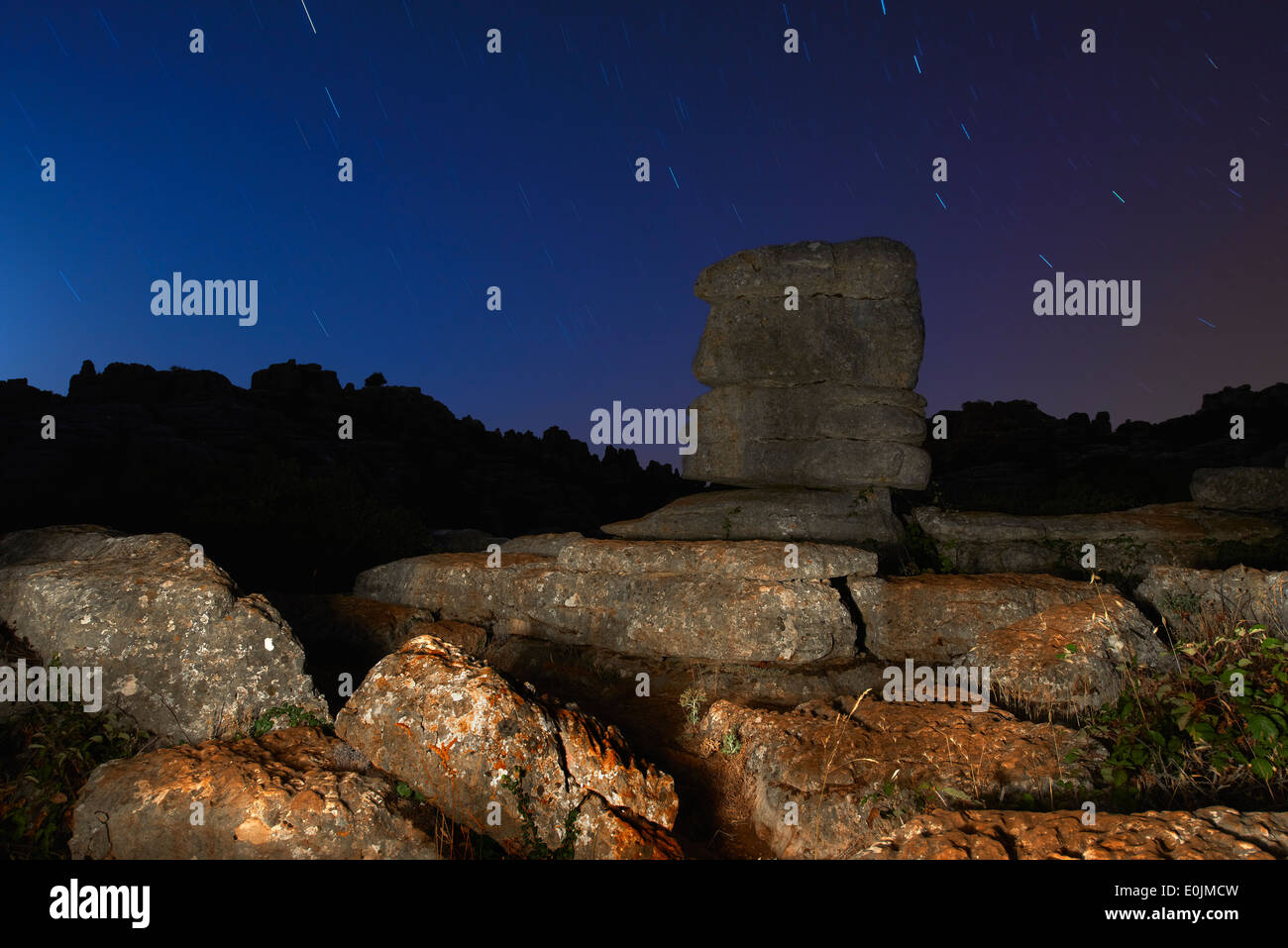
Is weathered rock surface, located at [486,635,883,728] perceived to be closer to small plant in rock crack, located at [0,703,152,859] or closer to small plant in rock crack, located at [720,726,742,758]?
small plant in rock crack, located at [720,726,742,758]

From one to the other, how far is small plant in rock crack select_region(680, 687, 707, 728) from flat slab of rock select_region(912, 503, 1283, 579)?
4.47 metres

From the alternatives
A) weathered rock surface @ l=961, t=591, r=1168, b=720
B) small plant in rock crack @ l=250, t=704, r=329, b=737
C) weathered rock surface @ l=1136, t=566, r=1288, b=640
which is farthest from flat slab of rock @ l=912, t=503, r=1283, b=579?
small plant in rock crack @ l=250, t=704, r=329, b=737

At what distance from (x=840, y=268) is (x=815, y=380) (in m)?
1.67

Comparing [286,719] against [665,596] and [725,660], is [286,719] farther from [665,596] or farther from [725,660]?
[725,660]

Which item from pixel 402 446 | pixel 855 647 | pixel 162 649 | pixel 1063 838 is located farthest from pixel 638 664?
pixel 402 446

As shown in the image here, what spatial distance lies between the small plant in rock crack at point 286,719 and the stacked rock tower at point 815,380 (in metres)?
5.49

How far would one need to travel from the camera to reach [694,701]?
7316 millimetres

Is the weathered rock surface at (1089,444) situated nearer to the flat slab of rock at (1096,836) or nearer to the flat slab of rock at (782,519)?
the flat slab of rock at (782,519)

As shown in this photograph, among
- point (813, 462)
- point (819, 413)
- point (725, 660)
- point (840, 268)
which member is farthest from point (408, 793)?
point (840, 268)

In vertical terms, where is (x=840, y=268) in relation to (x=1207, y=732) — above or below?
above

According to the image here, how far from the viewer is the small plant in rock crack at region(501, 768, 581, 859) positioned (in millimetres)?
4648

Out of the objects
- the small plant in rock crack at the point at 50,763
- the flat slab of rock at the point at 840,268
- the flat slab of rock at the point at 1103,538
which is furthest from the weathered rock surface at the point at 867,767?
the flat slab of rock at the point at 840,268

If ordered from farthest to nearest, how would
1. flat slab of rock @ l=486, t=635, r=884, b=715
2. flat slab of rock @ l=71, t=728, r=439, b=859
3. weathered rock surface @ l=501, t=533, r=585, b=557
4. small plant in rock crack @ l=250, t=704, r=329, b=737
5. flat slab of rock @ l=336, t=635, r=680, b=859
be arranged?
weathered rock surface @ l=501, t=533, r=585, b=557
flat slab of rock @ l=486, t=635, r=884, b=715
small plant in rock crack @ l=250, t=704, r=329, b=737
flat slab of rock @ l=336, t=635, r=680, b=859
flat slab of rock @ l=71, t=728, r=439, b=859
